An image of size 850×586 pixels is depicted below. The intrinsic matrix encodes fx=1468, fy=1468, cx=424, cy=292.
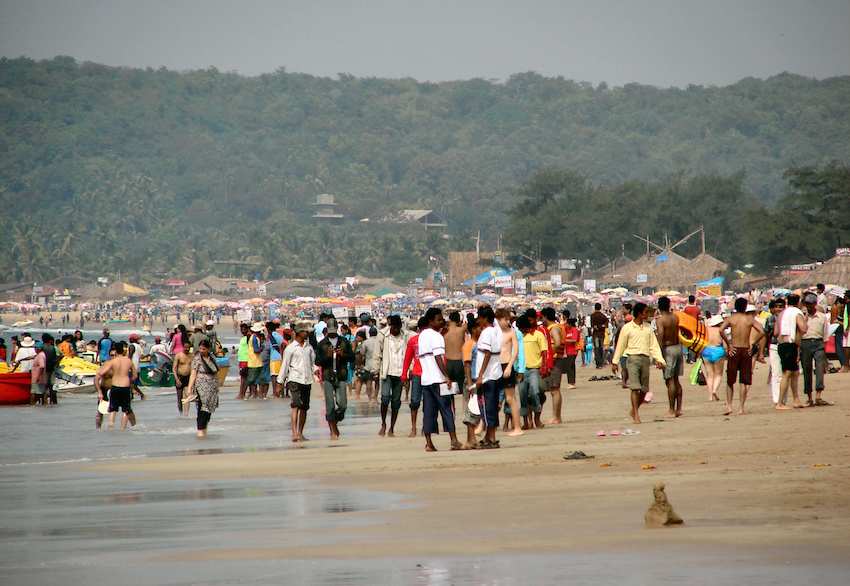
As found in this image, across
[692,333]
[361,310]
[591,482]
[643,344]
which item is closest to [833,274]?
[361,310]

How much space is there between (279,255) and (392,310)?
194ft

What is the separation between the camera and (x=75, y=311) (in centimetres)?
14562

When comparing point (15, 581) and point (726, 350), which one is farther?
point (726, 350)

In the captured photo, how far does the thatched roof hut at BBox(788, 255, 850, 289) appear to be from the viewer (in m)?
55.3

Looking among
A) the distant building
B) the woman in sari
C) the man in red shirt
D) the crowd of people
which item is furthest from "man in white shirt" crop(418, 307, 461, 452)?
the distant building

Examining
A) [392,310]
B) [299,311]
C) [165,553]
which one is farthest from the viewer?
[299,311]

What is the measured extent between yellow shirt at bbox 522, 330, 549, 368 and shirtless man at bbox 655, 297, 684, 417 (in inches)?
58.7

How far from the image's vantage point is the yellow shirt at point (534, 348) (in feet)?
53.2

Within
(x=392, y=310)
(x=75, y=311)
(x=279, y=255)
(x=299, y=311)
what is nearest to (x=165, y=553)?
(x=392, y=310)

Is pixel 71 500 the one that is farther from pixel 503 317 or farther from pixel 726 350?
pixel 726 350

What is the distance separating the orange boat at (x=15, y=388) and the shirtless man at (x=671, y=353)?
44.6ft

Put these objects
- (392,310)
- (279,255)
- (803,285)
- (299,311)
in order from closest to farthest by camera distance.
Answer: (803,285)
(392,310)
(299,311)
(279,255)

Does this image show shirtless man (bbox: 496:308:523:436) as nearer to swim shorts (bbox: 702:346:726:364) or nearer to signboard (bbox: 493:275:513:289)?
swim shorts (bbox: 702:346:726:364)

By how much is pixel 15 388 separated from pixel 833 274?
37919 millimetres
